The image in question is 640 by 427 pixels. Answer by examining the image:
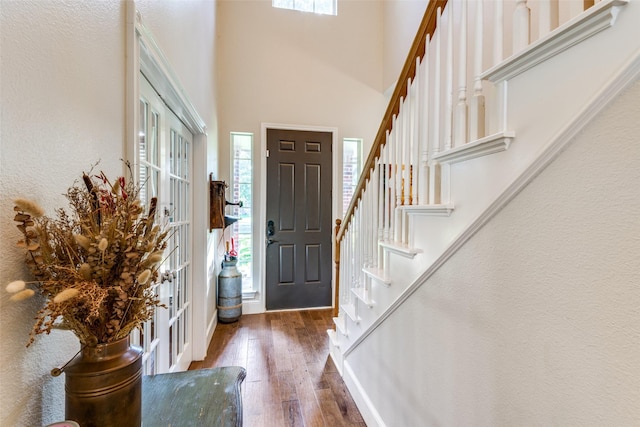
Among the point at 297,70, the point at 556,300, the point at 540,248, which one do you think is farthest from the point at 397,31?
the point at 556,300

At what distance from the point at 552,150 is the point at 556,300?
0.36 meters

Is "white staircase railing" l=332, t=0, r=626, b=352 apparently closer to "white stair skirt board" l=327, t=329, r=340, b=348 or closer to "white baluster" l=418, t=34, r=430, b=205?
"white baluster" l=418, t=34, r=430, b=205

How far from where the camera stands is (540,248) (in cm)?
76

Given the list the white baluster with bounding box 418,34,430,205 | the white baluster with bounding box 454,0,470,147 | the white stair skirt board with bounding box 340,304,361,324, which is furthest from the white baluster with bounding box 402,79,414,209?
the white stair skirt board with bounding box 340,304,361,324

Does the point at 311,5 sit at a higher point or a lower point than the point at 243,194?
higher

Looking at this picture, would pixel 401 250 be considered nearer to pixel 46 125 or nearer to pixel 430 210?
pixel 430 210

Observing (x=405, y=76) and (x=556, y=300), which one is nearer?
(x=556, y=300)

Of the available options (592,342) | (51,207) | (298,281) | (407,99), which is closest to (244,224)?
(298,281)

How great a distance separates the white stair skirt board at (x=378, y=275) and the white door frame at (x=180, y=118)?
1235 mm

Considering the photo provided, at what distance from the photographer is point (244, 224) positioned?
3656 mm

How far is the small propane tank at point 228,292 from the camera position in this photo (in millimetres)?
3219

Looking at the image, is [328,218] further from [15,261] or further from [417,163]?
[15,261]

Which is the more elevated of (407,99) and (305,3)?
(305,3)

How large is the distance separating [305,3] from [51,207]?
4030 millimetres
